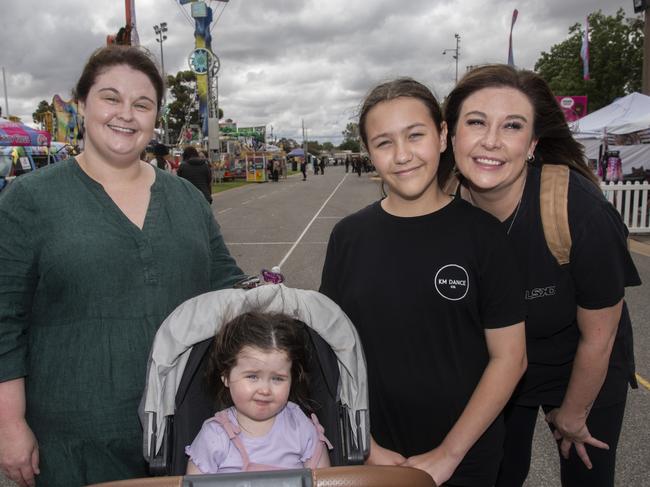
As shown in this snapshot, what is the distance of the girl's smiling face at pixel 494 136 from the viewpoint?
1.79 metres

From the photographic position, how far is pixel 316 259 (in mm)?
9555

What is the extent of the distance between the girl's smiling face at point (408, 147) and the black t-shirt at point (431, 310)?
10 centimetres

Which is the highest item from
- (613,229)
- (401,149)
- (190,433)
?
(401,149)

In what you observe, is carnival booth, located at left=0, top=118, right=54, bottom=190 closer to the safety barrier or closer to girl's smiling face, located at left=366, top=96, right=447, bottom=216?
the safety barrier

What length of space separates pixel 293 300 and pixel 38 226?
2.85 ft

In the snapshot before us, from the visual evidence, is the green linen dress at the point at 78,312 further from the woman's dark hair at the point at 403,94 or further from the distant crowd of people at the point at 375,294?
the woman's dark hair at the point at 403,94

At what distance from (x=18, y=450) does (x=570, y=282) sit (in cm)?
192

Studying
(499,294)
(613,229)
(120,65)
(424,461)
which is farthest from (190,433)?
(613,229)

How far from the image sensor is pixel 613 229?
177 cm

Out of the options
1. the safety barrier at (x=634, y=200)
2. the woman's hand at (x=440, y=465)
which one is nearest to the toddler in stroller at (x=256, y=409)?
the woman's hand at (x=440, y=465)

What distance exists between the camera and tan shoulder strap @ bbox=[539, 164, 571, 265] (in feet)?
5.86

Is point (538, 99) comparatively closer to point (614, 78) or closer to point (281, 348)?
point (281, 348)

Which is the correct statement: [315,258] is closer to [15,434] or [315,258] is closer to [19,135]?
[15,434]

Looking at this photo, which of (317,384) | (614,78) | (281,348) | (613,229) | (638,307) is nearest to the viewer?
(613,229)
